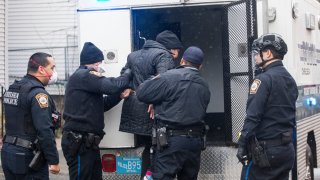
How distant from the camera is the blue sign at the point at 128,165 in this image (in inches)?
267

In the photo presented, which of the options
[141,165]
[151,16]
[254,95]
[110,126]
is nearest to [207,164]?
[141,165]

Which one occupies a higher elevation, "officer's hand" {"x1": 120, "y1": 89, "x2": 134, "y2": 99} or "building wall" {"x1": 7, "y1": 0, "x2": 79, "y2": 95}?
"building wall" {"x1": 7, "y1": 0, "x2": 79, "y2": 95}

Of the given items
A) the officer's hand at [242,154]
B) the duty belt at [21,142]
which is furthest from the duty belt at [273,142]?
the duty belt at [21,142]

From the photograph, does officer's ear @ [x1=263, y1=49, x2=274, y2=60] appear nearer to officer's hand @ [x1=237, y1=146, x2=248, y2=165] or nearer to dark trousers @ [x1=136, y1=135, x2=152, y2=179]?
officer's hand @ [x1=237, y1=146, x2=248, y2=165]

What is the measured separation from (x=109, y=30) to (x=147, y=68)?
0.67m

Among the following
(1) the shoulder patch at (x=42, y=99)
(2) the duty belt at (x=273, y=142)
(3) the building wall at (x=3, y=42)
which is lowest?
(2) the duty belt at (x=273, y=142)

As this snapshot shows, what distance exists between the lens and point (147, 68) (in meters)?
6.52

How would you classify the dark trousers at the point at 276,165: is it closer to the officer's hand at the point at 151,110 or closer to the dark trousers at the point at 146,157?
the officer's hand at the point at 151,110

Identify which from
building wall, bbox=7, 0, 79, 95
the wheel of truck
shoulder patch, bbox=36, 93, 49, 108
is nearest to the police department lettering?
shoulder patch, bbox=36, 93, 49, 108

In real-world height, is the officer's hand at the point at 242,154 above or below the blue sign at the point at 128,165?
above

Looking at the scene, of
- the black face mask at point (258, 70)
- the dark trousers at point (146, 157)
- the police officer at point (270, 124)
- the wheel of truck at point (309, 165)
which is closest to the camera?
the police officer at point (270, 124)

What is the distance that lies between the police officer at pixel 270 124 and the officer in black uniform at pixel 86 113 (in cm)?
166

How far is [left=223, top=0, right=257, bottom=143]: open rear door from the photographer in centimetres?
650

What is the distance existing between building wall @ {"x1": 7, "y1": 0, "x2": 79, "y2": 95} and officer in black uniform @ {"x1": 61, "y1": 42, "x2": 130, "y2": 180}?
11953 mm
